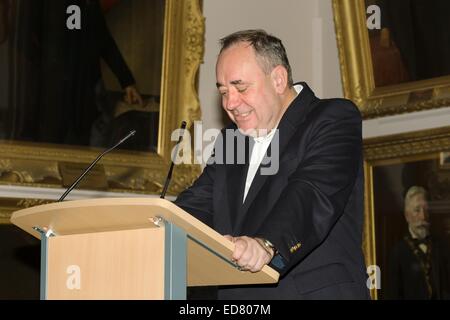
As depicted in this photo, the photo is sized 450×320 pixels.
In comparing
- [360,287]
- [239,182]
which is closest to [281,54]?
[239,182]

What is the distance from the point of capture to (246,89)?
14.7 ft

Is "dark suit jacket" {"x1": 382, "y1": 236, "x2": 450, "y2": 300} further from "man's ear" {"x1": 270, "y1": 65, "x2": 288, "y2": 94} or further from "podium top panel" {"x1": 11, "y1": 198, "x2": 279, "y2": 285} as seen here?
"podium top panel" {"x1": 11, "y1": 198, "x2": 279, "y2": 285}

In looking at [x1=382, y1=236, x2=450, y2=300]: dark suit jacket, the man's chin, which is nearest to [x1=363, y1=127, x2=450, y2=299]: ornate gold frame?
[x1=382, y1=236, x2=450, y2=300]: dark suit jacket

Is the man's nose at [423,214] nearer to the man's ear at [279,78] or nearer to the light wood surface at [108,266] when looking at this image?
the man's ear at [279,78]

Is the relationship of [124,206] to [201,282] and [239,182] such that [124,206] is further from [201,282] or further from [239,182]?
[239,182]

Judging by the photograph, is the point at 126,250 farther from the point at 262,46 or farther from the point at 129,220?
the point at 262,46

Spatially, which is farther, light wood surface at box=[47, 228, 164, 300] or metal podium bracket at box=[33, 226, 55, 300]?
metal podium bracket at box=[33, 226, 55, 300]

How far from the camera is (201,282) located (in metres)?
3.89

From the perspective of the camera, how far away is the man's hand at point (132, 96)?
343 inches

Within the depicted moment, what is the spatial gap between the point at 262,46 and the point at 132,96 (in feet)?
14.2

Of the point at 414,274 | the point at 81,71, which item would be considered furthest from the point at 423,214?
the point at 81,71

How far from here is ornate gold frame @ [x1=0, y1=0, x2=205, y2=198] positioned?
8492mm

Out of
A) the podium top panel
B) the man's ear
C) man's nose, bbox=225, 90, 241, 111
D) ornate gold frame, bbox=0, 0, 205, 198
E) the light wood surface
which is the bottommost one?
the light wood surface

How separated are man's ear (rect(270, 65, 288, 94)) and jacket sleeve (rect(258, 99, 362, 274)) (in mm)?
265
